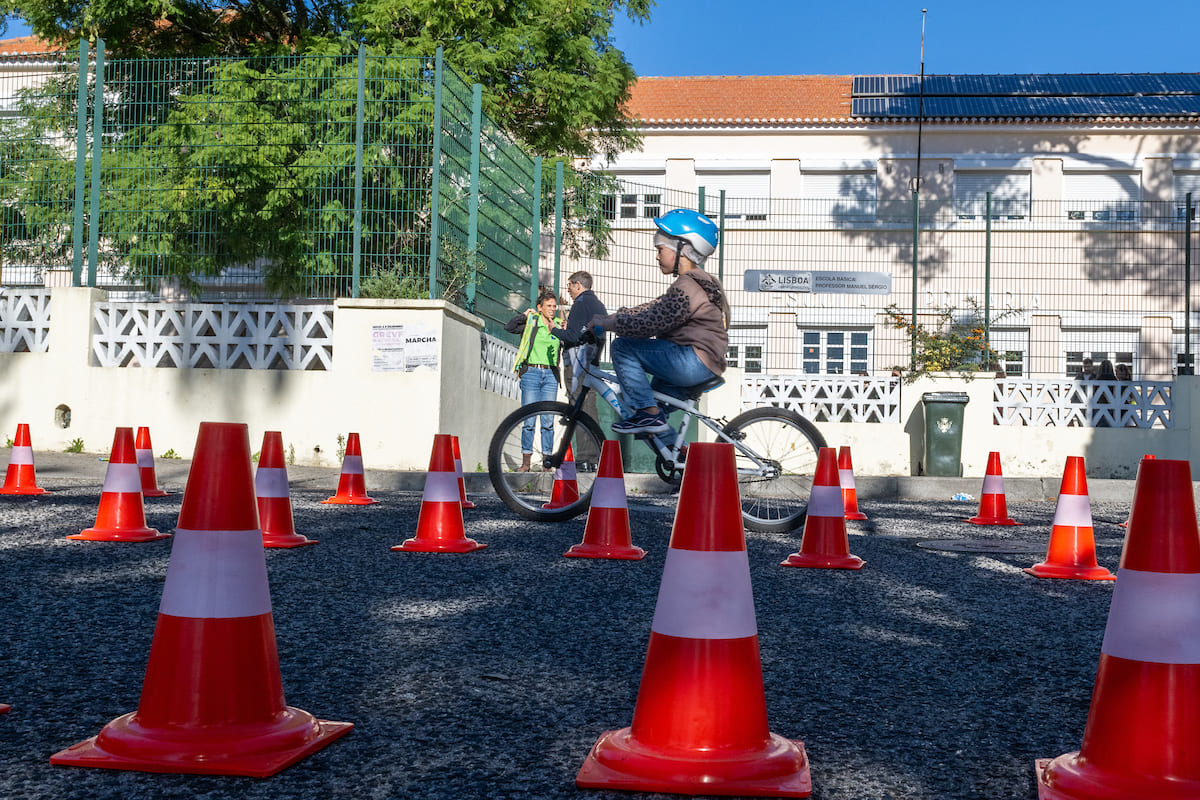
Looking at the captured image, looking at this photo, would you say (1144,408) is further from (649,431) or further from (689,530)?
(689,530)

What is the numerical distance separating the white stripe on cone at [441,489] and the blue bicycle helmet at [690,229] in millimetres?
2043

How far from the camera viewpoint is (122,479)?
6250 mm

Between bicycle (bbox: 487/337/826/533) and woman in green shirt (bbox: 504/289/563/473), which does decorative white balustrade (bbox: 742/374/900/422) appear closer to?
woman in green shirt (bbox: 504/289/563/473)

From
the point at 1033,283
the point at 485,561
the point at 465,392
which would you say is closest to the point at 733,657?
the point at 485,561

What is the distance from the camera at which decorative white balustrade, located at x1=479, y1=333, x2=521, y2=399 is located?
44.4 ft

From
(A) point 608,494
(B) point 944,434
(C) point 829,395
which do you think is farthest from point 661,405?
(C) point 829,395

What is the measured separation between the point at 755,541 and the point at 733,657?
4355mm

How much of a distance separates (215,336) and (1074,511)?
29.9ft

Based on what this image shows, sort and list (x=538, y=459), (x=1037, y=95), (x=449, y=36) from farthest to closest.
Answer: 1. (x=1037, y=95)
2. (x=449, y=36)
3. (x=538, y=459)

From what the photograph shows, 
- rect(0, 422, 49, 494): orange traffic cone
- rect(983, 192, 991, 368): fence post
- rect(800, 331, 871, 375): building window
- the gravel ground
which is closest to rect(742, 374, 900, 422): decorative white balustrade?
rect(800, 331, 871, 375): building window

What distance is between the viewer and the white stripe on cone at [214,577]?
2670 mm

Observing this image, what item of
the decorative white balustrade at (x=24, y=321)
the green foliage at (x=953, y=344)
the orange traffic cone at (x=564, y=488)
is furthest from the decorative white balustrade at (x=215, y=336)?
the green foliage at (x=953, y=344)

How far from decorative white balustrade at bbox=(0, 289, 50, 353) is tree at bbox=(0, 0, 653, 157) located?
1012 centimetres

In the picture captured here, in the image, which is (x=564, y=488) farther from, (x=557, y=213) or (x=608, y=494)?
(x=557, y=213)
